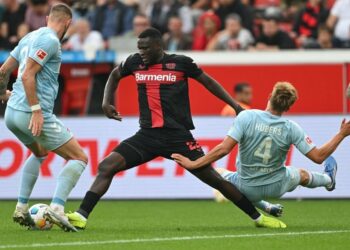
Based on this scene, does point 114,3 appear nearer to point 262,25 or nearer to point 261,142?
point 262,25

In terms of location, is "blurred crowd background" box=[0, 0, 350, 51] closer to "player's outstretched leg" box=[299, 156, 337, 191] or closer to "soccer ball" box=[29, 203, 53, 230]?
"player's outstretched leg" box=[299, 156, 337, 191]

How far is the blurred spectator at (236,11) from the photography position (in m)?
21.4

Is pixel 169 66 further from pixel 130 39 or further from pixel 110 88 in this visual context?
pixel 130 39

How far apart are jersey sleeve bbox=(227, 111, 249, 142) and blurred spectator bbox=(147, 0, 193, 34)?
10487 mm

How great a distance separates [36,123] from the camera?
10.5 meters

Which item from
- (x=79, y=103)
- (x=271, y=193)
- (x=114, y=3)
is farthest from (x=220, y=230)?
(x=114, y=3)

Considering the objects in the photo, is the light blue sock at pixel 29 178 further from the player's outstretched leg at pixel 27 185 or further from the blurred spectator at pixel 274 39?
the blurred spectator at pixel 274 39

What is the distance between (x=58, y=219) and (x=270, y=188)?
240cm

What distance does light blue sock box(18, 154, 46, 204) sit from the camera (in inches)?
444

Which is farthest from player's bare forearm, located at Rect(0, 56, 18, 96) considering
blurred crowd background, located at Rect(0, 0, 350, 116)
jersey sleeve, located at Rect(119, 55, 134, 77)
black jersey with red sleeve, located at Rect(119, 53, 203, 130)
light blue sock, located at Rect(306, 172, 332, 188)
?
blurred crowd background, located at Rect(0, 0, 350, 116)

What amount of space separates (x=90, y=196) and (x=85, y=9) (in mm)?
12637

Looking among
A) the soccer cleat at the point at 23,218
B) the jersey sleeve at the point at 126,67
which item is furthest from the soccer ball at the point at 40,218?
the jersey sleeve at the point at 126,67

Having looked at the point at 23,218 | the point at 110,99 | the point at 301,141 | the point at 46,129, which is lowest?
the point at 23,218

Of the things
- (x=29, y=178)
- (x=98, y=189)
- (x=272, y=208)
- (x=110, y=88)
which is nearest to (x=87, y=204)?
(x=98, y=189)
